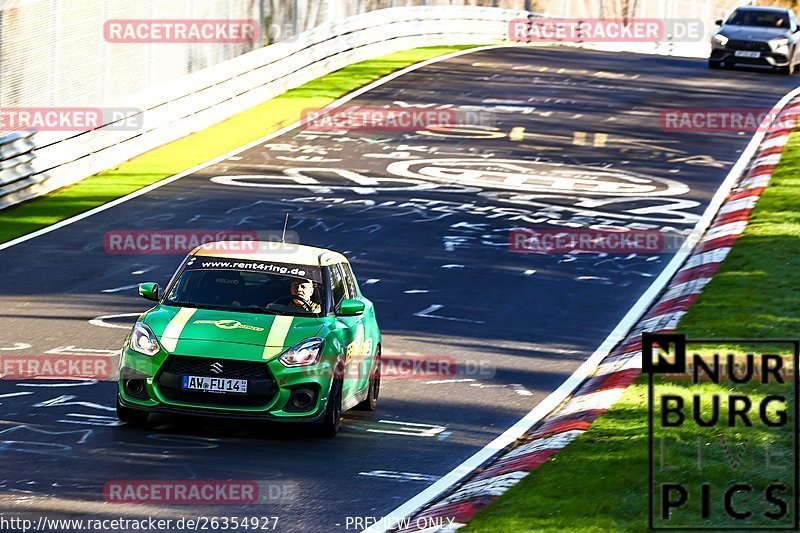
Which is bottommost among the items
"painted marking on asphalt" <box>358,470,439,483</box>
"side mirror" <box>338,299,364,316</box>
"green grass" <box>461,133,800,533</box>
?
"painted marking on asphalt" <box>358,470,439,483</box>

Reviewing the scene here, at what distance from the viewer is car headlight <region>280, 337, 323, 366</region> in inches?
460

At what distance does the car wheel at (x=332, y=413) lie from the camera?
466 inches

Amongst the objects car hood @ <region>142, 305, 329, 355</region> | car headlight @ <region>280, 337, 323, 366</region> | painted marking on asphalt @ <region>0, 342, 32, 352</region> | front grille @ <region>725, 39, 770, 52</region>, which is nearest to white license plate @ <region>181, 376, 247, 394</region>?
car hood @ <region>142, 305, 329, 355</region>

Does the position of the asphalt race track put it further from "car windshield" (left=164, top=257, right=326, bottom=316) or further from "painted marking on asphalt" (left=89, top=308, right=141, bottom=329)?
"car windshield" (left=164, top=257, right=326, bottom=316)

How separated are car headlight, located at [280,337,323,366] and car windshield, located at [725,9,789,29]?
31.2 m

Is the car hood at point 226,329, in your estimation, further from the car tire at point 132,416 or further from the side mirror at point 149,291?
the car tire at point 132,416

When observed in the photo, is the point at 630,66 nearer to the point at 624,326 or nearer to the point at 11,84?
the point at 11,84

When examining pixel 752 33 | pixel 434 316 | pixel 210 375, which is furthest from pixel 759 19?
pixel 210 375

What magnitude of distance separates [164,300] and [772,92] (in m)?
26.5

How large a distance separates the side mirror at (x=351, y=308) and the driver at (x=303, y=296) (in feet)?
0.67

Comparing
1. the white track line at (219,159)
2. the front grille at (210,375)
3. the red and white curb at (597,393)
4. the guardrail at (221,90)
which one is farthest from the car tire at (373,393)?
the guardrail at (221,90)

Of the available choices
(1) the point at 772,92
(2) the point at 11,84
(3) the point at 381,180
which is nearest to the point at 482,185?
(3) the point at 381,180

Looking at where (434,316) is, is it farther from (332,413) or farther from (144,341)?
(144,341)

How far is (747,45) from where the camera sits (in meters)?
39.8
